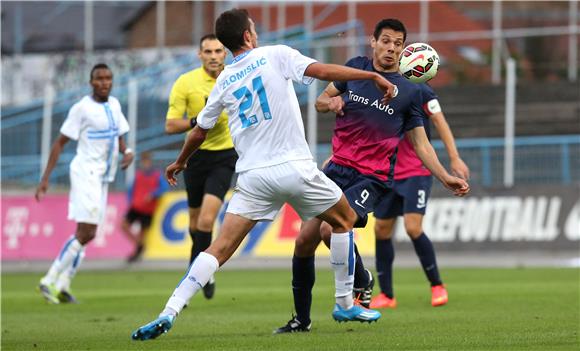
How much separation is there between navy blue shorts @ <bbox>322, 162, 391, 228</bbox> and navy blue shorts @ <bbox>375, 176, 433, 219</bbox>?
2713mm

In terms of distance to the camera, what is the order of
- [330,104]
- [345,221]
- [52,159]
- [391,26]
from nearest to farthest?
[345,221] → [330,104] → [391,26] → [52,159]

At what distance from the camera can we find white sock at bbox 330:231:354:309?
9188mm

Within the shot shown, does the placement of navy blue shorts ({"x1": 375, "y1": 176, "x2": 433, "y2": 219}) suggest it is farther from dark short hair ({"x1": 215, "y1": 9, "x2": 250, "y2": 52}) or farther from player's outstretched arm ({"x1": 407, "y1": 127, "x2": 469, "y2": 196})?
dark short hair ({"x1": 215, "y1": 9, "x2": 250, "y2": 52})

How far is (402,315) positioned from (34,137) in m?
17.5

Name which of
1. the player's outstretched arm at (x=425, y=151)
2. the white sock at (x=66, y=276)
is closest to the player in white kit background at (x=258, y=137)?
the player's outstretched arm at (x=425, y=151)

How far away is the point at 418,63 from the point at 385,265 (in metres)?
3.53

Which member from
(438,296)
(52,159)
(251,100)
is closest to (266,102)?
(251,100)

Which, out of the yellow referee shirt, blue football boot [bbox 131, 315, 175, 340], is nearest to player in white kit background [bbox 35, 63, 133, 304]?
the yellow referee shirt

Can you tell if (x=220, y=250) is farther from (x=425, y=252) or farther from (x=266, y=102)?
(x=425, y=252)

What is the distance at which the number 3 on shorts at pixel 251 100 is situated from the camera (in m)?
8.60

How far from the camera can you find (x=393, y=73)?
10172mm

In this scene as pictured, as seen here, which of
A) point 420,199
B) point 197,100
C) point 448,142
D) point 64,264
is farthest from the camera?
point 64,264

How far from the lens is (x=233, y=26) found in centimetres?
863

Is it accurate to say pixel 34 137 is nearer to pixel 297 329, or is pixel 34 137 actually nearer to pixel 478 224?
pixel 478 224
